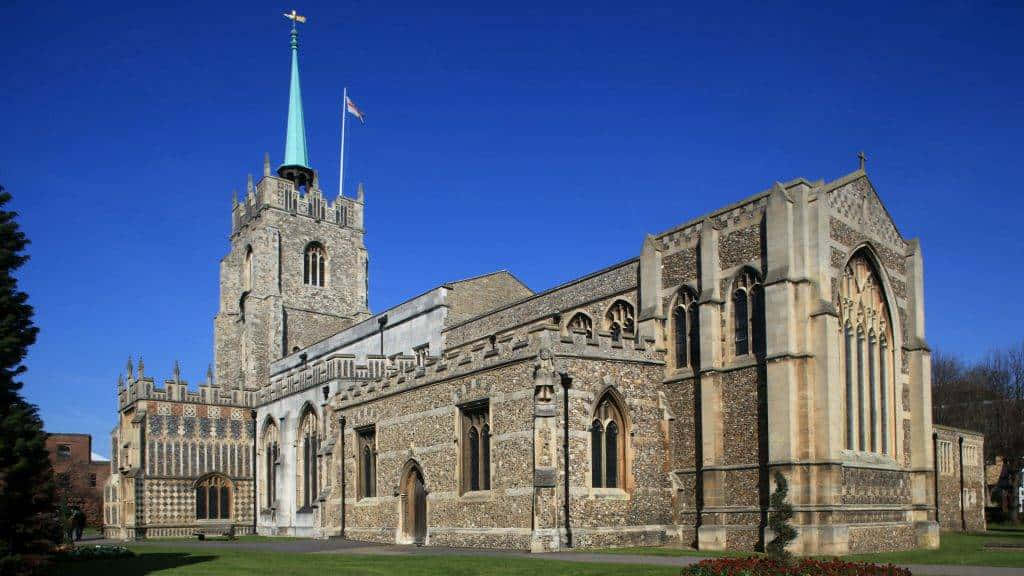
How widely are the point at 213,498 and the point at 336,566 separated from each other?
107 ft

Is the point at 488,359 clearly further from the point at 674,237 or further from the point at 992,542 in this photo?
the point at 992,542

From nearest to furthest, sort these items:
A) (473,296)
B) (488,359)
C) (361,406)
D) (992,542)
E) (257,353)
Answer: (488,359) → (992,542) → (361,406) → (473,296) → (257,353)

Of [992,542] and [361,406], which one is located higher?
[361,406]

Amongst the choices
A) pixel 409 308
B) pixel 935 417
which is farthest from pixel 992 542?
pixel 935 417

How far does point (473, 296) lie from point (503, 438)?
56.7 ft

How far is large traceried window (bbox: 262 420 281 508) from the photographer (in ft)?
171

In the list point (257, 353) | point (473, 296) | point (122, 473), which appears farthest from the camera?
point (257, 353)

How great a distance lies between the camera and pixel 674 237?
3188 centimetres

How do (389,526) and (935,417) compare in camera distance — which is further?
(935,417)

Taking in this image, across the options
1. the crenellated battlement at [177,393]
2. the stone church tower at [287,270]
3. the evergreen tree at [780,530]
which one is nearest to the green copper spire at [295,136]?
the stone church tower at [287,270]

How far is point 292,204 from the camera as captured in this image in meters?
67.5

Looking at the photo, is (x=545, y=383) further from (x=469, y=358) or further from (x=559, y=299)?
(x=559, y=299)

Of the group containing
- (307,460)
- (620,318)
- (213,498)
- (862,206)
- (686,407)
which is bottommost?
(213,498)

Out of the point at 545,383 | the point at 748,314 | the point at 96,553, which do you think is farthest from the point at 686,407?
the point at 96,553
